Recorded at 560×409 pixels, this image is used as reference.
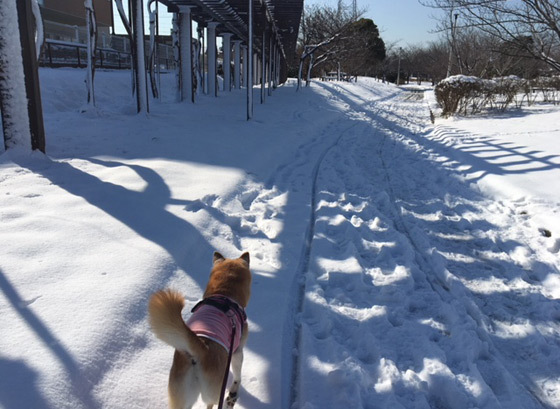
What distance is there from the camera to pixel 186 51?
1609 cm

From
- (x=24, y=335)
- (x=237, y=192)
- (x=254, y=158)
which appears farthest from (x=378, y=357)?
(x=254, y=158)

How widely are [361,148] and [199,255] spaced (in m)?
7.84

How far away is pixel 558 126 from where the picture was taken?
40.2 ft

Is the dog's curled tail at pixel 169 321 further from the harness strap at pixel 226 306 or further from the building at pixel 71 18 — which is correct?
the building at pixel 71 18

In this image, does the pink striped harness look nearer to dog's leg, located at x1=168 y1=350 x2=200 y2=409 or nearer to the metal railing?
dog's leg, located at x1=168 y1=350 x2=200 y2=409

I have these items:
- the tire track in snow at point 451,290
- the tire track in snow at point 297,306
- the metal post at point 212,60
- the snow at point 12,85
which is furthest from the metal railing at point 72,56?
the tire track in snow at point 451,290

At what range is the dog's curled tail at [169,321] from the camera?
174cm

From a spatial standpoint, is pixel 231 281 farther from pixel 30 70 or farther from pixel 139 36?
pixel 139 36

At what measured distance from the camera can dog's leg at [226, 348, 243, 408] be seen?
2.32 m

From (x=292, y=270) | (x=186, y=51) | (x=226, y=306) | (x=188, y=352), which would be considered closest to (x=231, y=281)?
(x=226, y=306)

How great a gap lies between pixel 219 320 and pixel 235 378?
0.53m

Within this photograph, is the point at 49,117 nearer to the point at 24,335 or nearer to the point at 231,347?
the point at 24,335

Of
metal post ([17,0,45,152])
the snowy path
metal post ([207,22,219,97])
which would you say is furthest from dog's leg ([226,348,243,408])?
metal post ([207,22,219,97])

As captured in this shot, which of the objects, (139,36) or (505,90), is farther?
(505,90)
